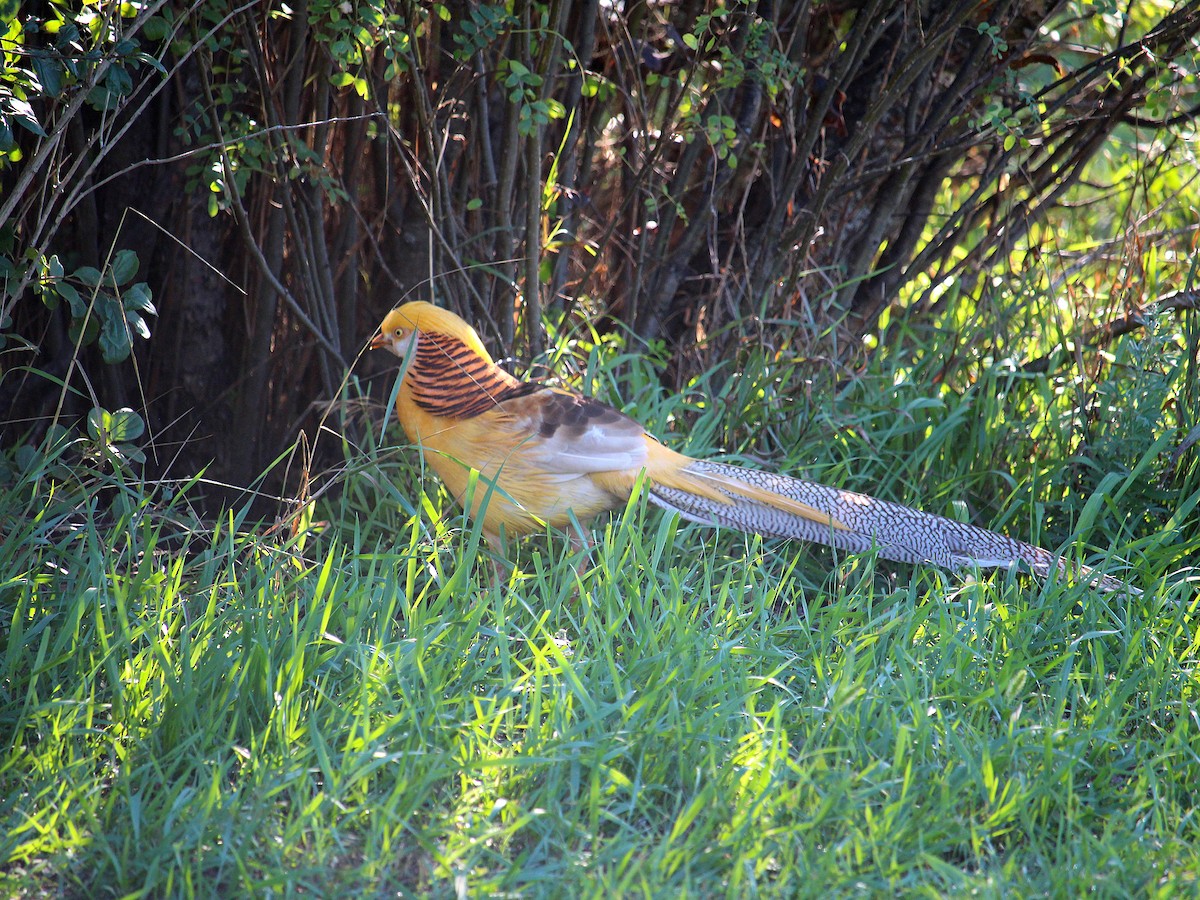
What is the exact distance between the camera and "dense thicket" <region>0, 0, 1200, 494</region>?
3.05m

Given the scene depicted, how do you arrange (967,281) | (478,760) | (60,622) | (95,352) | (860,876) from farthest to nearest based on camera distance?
1. (967,281)
2. (95,352)
3. (60,622)
4. (478,760)
5. (860,876)

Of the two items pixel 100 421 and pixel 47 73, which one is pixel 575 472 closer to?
pixel 100 421

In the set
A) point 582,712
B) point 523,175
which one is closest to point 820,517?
point 582,712

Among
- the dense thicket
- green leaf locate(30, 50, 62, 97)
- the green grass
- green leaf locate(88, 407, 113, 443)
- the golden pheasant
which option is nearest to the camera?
the green grass

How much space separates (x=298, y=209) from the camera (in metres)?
3.42

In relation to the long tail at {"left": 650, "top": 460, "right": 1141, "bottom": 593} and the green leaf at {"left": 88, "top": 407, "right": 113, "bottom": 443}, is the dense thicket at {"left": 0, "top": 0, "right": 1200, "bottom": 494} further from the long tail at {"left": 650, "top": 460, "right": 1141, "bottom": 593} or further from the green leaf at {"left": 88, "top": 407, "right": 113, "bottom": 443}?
the long tail at {"left": 650, "top": 460, "right": 1141, "bottom": 593}

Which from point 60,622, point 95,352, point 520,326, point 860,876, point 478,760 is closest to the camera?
point 860,876

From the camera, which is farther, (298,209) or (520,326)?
(520,326)

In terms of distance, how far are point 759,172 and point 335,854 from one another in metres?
2.91

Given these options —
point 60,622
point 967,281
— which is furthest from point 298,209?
point 967,281

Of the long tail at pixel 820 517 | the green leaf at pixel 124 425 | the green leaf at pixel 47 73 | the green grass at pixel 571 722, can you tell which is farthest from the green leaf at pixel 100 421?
the long tail at pixel 820 517

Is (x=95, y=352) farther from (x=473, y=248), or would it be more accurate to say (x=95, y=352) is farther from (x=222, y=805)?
(x=222, y=805)

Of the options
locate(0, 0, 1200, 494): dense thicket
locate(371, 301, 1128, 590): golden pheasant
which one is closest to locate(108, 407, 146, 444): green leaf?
locate(0, 0, 1200, 494): dense thicket

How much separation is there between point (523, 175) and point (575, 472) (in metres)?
1.21
